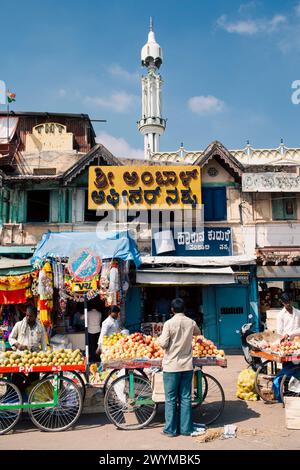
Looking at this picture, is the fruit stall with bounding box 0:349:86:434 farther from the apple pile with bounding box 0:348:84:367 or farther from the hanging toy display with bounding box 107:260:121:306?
the hanging toy display with bounding box 107:260:121:306

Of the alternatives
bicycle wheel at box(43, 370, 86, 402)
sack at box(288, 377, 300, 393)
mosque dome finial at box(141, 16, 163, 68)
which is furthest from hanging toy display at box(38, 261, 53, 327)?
mosque dome finial at box(141, 16, 163, 68)

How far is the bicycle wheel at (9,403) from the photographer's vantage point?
5.80 metres

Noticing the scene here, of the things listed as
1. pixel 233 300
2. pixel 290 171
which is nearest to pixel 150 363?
pixel 233 300

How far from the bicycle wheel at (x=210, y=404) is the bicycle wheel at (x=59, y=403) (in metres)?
1.88

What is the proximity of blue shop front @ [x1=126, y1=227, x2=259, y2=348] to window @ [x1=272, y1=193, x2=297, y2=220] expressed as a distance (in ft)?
6.95

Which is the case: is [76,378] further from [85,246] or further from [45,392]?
[85,246]

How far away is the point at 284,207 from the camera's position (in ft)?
52.0

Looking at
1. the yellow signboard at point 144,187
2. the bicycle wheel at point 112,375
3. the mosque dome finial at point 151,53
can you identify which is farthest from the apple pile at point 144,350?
the mosque dome finial at point 151,53

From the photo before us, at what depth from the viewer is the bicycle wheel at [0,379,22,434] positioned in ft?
19.0

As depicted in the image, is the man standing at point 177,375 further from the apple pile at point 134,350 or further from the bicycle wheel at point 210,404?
the bicycle wheel at point 210,404

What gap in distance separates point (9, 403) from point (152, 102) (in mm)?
37025

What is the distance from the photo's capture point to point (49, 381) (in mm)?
6059

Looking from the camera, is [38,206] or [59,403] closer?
[59,403]

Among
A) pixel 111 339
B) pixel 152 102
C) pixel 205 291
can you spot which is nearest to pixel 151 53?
pixel 152 102
